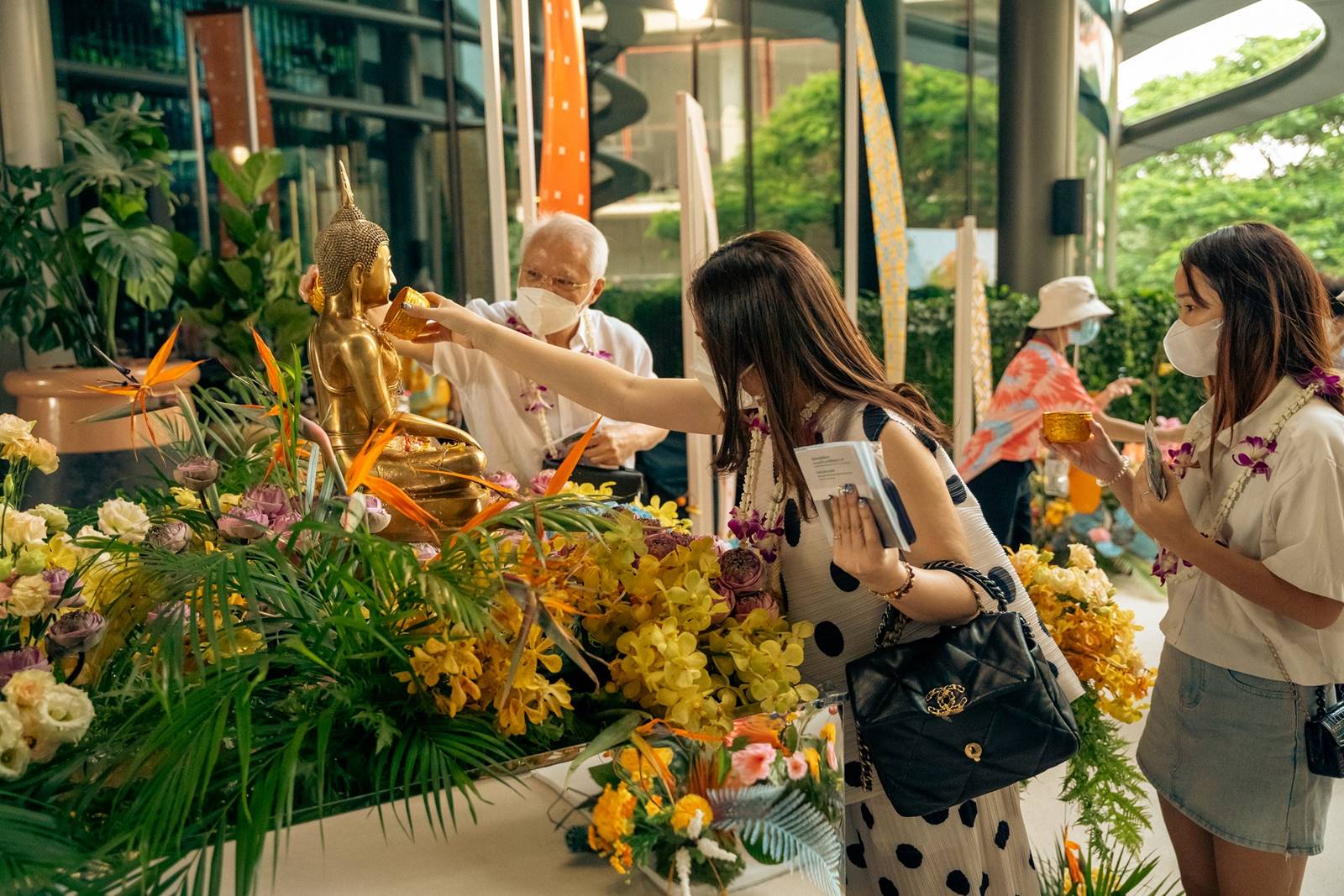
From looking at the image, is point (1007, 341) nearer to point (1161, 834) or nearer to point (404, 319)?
point (1161, 834)

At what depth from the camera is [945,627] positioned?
1.60m

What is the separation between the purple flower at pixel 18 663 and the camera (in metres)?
1.22

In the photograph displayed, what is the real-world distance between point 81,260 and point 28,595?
14.2 ft

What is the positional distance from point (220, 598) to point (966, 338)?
3.75 metres

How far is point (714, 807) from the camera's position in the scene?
124 centimetres

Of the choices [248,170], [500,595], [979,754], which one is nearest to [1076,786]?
[979,754]

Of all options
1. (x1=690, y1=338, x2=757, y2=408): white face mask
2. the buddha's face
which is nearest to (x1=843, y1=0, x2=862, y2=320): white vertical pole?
(x1=690, y1=338, x2=757, y2=408): white face mask

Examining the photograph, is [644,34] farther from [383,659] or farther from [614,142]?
[383,659]

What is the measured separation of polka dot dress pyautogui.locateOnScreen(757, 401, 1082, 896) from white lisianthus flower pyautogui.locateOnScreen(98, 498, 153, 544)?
2.90ft

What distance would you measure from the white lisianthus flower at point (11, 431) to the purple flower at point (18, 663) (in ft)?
1.74

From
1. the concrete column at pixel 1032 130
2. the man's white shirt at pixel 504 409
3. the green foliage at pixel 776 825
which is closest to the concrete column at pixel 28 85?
the man's white shirt at pixel 504 409

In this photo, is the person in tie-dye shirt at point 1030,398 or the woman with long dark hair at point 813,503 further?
the person in tie-dye shirt at point 1030,398

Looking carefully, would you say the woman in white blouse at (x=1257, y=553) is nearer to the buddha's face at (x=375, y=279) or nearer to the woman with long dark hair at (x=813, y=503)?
the woman with long dark hair at (x=813, y=503)

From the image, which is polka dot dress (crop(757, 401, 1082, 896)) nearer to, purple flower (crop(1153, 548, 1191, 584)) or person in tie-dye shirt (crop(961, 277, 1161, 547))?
purple flower (crop(1153, 548, 1191, 584))
